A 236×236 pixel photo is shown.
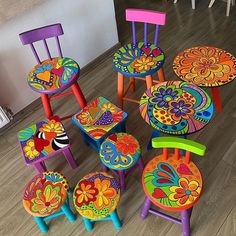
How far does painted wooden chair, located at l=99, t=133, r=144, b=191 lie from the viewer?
157 centimetres

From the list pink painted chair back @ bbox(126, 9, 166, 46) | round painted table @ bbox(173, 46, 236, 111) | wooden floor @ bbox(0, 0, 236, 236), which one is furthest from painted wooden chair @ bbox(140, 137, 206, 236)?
pink painted chair back @ bbox(126, 9, 166, 46)

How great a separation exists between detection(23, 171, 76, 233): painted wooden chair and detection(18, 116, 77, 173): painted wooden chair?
0.43 ft

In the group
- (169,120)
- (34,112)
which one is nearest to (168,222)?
(169,120)

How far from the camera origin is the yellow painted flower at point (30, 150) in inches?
65.4

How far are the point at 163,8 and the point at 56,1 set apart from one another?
69.0 inches

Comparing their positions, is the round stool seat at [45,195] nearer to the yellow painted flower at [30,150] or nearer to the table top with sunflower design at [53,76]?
the yellow painted flower at [30,150]

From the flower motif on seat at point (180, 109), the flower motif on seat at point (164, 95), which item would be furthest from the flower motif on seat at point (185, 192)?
the flower motif on seat at point (164, 95)

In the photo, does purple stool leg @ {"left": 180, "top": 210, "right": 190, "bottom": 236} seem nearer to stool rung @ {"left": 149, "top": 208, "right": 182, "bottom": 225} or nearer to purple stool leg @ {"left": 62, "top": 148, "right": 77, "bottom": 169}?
stool rung @ {"left": 149, "top": 208, "right": 182, "bottom": 225}

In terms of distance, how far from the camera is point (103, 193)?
148cm

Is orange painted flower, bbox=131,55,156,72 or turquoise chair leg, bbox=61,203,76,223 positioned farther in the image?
orange painted flower, bbox=131,55,156,72

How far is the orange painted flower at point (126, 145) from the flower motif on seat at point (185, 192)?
35 cm

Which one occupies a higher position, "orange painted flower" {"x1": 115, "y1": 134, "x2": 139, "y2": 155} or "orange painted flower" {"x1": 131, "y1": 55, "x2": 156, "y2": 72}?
"orange painted flower" {"x1": 131, "y1": 55, "x2": 156, "y2": 72}

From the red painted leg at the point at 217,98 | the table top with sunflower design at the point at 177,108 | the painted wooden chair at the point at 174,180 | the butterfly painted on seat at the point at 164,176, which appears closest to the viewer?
the painted wooden chair at the point at 174,180

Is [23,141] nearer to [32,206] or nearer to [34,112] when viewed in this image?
[32,206]
